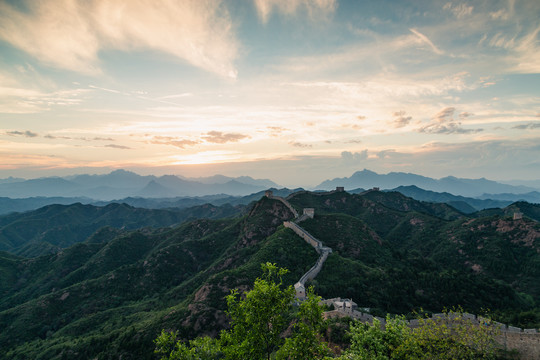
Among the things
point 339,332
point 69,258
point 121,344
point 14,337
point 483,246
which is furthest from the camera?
point 69,258

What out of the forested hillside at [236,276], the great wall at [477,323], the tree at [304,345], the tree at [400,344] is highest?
the tree at [304,345]

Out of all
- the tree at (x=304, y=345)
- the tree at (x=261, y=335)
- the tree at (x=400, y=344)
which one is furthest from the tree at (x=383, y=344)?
the tree at (x=261, y=335)

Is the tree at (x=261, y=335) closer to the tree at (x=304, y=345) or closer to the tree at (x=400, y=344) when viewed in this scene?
the tree at (x=304, y=345)

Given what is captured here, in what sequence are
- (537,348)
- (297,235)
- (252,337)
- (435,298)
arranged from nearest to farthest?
(252,337) < (537,348) < (435,298) < (297,235)

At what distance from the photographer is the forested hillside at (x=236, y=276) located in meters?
51.9

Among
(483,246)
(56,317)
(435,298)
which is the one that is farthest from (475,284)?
(56,317)

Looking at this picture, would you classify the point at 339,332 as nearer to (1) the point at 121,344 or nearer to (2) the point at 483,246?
(1) the point at 121,344

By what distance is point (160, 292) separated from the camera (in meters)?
82.8

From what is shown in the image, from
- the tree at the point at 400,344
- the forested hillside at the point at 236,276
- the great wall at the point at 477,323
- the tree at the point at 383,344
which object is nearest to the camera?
the tree at the point at 383,344

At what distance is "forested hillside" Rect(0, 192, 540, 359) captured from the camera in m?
51.9

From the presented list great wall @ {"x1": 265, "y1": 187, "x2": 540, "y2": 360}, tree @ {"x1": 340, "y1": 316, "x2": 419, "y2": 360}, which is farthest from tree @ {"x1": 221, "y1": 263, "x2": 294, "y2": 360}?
great wall @ {"x1": 265, "y1": 187, "x2": 540, "y2": 360}

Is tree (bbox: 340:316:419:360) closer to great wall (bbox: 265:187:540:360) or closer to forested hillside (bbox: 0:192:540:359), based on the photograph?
great wall (bbox: 265:187:540:360)

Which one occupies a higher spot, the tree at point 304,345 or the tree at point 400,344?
the tree at point 304,345

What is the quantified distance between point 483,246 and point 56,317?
15242 centimetres
